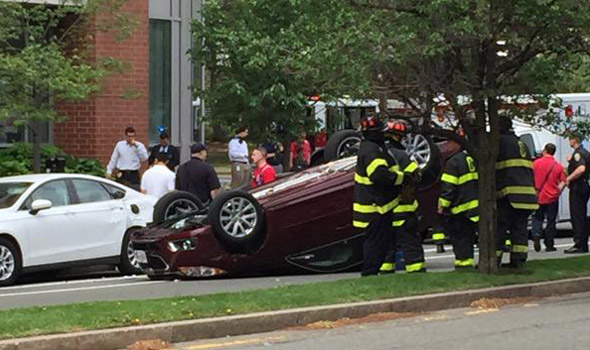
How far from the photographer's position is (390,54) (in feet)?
42.2

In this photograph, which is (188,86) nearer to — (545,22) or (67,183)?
(67,183)

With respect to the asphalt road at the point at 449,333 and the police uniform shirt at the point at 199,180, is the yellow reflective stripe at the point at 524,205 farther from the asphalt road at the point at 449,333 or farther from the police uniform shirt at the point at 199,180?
the police uniform shirt at the point at 199,180

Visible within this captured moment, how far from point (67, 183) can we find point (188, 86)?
31.7 feet

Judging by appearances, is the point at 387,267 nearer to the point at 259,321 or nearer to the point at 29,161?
the point at 259,321

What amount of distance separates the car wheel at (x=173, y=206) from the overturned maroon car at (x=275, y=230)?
27 centimetres

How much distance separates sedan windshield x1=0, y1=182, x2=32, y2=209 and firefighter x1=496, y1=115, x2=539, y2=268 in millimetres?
6094

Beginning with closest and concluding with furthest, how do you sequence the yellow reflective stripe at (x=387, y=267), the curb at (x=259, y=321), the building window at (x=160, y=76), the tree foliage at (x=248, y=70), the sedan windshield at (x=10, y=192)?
the curb at (x=259, y=321) < the yellow reflective stripe at (x=387, y=267) < the sedan windshield at (x=10, y=192) < the building window at (x=160, y=76) < the tree foliage at (x=248, y=70)

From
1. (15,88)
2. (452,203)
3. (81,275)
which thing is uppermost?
(15,88)

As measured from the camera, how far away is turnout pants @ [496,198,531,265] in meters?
14.1

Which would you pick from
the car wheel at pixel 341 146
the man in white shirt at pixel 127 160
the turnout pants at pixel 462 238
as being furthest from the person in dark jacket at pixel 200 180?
the turnout pants at pixel 462 238

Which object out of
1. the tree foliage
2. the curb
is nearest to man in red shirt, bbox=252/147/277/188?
the tree foliage

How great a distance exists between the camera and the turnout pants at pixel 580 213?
1845cm

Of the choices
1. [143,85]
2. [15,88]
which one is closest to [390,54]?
[15,88]

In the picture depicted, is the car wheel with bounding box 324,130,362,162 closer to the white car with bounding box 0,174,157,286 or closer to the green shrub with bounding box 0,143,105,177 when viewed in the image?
the white car with bounding box 0,174,157,286
